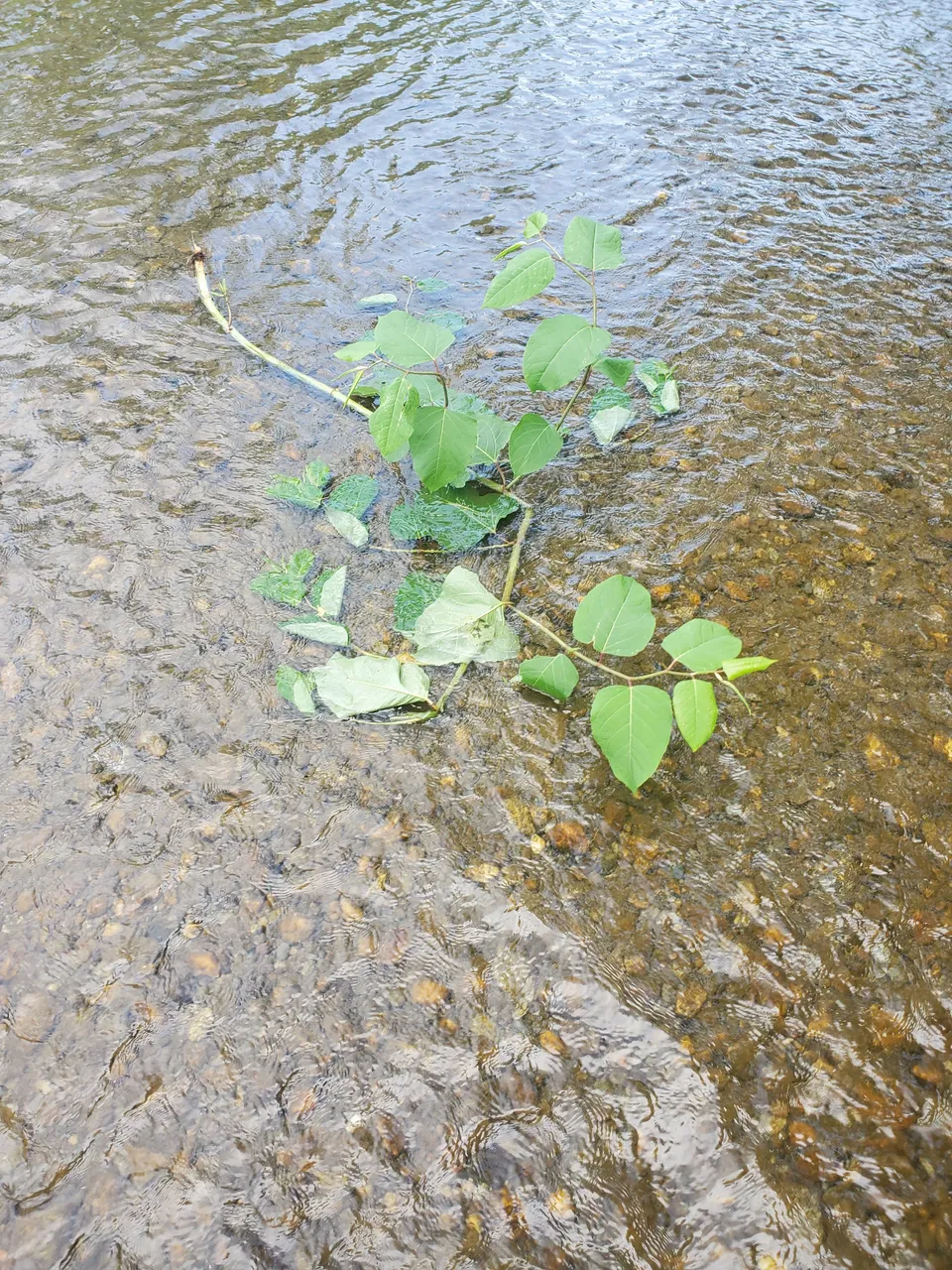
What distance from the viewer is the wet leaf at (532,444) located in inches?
83.6

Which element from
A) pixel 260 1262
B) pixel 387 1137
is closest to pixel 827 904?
pixel 387 1137

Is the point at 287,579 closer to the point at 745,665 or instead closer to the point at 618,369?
the point at 618,369

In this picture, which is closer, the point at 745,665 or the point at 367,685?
the point at 745,665

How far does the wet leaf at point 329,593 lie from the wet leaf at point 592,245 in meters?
0.95

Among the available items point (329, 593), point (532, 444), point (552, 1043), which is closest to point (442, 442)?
point (532, 444)

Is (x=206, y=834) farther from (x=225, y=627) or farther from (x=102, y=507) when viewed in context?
(x=102, y=507)

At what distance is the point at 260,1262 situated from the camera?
1.18 metres

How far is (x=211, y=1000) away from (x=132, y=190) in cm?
339

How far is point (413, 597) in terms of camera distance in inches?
81.1

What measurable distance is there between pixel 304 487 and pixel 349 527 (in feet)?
0.66

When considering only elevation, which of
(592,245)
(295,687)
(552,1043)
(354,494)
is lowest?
(552,1043)

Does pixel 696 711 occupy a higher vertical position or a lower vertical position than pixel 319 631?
higher

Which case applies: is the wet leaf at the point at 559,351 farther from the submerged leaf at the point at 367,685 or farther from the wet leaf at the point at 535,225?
the submerged leaf at the point at 367,685

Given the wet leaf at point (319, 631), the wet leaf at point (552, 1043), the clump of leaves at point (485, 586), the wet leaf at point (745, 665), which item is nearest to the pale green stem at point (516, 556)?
the clump of leaves at point (485, 586)
